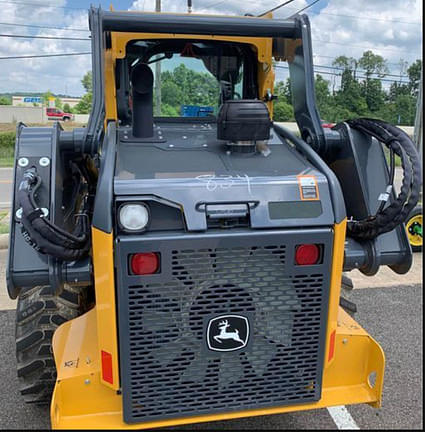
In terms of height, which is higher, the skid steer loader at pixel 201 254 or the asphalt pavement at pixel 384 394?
the skid steer loader at pixel 201 254

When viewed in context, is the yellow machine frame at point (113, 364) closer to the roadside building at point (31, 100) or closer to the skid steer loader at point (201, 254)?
the skid steer loader at point (201, 254)

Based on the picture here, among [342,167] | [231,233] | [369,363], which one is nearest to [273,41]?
[342,167]

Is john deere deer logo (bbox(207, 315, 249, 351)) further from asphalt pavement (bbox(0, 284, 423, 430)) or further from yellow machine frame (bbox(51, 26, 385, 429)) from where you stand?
asphalt pavement (bbox(0, 284, 423, 430))


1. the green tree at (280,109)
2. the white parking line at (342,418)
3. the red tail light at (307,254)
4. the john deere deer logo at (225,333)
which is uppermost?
the green tree at (280,109)

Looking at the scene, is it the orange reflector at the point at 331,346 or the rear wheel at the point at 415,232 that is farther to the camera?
the rear wheel at the point at 415,232

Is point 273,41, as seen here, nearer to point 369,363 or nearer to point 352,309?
point 352,309

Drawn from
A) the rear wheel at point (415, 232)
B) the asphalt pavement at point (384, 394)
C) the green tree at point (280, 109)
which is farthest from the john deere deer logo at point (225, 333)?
the rear wheel at point (415, 232)

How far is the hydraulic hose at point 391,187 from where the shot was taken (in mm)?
2393

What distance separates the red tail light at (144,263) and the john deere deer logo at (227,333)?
394mm

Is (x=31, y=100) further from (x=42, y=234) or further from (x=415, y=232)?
(x=42, y=234)

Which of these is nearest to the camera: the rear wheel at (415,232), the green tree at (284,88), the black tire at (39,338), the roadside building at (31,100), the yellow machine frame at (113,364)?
the yellow machine frame at (113,364)

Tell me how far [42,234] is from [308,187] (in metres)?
1.30

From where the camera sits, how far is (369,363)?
103 inches

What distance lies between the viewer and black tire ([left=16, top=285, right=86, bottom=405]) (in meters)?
2.96
